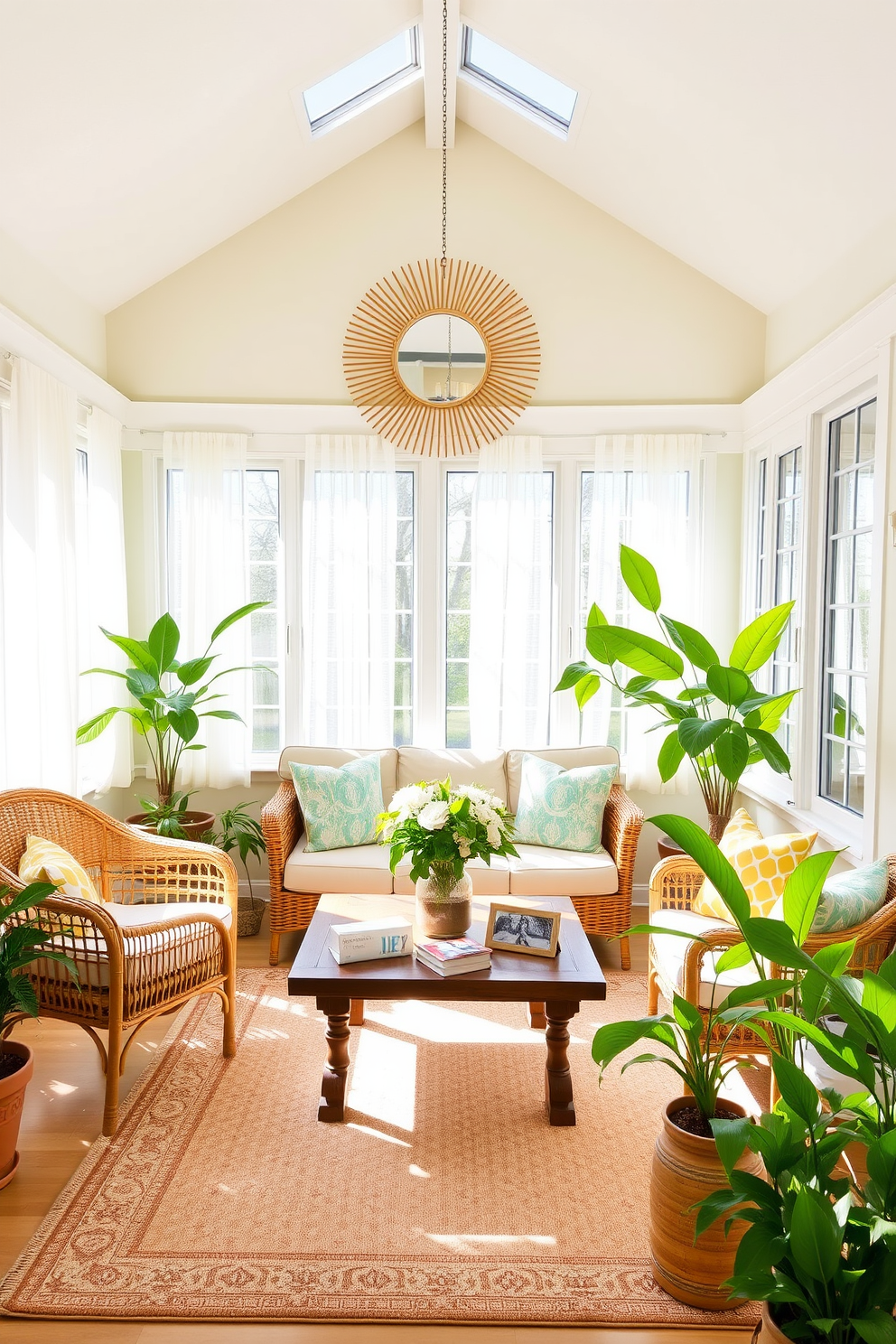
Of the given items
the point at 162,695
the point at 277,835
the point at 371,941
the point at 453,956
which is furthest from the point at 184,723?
the point at 453,956

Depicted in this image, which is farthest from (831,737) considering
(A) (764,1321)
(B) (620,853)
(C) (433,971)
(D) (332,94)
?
(D) (332,94)

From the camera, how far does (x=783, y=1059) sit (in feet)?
5.25

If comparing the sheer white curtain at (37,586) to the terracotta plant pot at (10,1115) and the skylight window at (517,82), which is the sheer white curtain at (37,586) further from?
the skylight window at (517,82)

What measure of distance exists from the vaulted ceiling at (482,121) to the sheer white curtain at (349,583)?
126cm

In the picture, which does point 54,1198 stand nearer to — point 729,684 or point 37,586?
point 37,586

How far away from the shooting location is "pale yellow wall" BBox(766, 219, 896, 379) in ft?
10.3

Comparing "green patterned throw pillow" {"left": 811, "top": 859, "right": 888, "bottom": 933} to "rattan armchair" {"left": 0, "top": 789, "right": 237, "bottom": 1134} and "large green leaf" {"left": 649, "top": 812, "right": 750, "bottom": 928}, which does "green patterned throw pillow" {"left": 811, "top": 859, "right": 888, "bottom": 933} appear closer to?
"large green leaf" {"left": 649, "top": 812, "right": 750, "bottom": 928}

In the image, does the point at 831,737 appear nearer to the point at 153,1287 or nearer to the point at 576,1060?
the point at 576,1060

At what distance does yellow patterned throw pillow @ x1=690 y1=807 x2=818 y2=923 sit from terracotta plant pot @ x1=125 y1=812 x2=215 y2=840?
2212 millimetres

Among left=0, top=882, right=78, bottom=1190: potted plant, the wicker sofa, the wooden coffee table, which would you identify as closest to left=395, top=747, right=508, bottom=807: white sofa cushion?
the wicker sofa

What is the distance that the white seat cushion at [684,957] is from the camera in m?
2.73

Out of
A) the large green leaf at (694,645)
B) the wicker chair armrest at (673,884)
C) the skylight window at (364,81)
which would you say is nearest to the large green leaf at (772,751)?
the large green leaf at (694,645)

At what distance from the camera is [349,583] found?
185 inches

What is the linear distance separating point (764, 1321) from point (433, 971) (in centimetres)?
137
